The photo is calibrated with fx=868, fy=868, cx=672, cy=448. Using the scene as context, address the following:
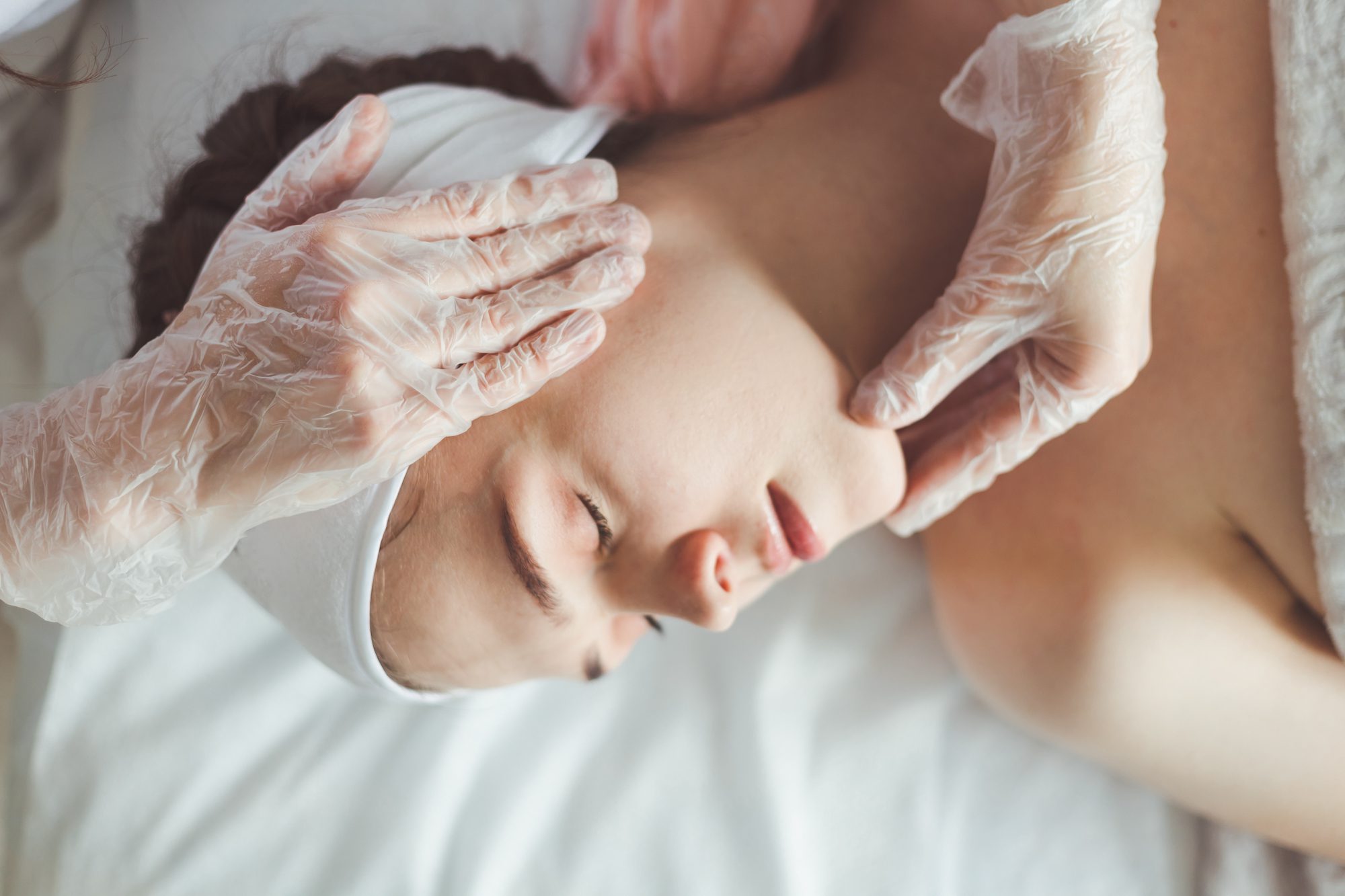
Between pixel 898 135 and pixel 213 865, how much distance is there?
5.90 ft

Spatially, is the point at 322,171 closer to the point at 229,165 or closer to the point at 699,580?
the point at 229,165

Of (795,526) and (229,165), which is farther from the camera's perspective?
(229,165)

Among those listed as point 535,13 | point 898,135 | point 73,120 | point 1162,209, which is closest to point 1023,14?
point 898,135

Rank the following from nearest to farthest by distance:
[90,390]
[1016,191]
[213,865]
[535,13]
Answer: [90,390]
[1016,191]
[213,865]
[535,13]

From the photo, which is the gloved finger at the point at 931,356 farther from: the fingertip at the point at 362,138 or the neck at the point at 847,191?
the fingertip at the point at 362,138

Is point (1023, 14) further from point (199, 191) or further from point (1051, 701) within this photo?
point (199, 191)

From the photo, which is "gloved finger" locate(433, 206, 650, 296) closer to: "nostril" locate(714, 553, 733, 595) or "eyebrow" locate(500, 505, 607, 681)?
"eyebrow" locate(500, 505, 607, 681)

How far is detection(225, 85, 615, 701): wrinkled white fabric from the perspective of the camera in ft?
3.62

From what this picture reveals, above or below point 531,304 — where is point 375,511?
below

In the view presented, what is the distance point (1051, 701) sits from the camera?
1471mm

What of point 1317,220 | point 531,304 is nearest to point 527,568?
point 531,304

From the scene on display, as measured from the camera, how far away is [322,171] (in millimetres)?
1140

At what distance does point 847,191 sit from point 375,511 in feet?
2.67

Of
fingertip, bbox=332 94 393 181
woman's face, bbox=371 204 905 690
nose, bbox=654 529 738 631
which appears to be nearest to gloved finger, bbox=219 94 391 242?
fingertip, bbox=332 94 393 181
